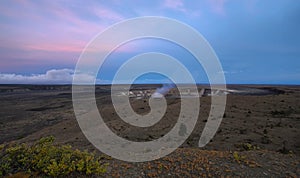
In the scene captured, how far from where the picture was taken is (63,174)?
6.06m

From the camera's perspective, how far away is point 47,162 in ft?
20.7

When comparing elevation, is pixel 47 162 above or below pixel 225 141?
above

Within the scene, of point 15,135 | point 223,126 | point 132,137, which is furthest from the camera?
point 15,135

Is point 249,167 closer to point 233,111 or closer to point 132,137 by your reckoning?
point 132,137

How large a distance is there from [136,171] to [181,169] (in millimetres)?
1359

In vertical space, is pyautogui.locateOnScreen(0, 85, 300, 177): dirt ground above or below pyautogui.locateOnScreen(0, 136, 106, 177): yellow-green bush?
below

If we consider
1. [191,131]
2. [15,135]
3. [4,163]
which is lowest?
[15,135]

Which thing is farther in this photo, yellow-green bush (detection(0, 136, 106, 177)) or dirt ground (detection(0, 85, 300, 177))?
dirt ground (detection(0, 85, 300, 177))

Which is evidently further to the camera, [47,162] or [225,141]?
[225,141]

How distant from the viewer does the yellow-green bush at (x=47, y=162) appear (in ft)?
19.8

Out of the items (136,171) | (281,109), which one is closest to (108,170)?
(136,171)

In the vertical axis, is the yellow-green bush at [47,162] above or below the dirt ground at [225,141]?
above

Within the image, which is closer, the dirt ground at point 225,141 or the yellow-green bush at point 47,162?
the yellow-green bush at point 47,162

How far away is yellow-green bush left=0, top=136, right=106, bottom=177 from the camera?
6.03 m
